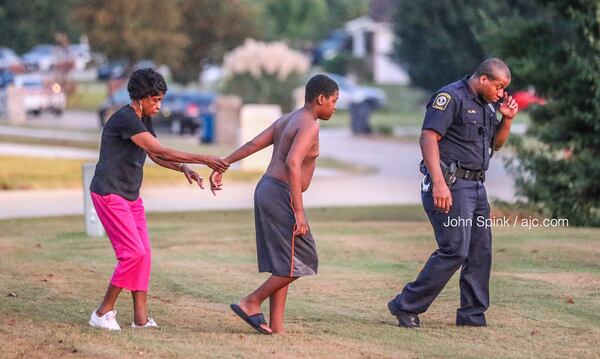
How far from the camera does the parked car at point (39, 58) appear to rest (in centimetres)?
7250

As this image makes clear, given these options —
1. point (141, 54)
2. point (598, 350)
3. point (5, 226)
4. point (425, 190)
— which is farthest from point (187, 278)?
point (141, 54)

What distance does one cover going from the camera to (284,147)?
8.29 metres

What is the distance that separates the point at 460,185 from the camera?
28.3 feet

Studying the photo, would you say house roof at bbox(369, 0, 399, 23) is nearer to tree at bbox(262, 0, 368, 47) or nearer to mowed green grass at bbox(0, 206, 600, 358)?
tree at bbox(262, 0, 368, 47)

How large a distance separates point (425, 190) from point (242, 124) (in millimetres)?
20253

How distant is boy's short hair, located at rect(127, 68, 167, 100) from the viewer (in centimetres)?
853

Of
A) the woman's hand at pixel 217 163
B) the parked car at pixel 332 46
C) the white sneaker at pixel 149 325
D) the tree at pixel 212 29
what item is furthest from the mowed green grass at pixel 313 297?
the parked car at pixel 332 46

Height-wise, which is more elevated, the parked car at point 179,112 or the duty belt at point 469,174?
the parked car at point 179,112

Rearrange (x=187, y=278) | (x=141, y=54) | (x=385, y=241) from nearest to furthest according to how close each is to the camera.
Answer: (x=187, y=278)
(x=385, y=241)
(x=141, y=54)

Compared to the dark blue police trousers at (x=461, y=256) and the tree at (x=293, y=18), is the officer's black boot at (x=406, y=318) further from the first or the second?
the tree at (x=293, y=18)

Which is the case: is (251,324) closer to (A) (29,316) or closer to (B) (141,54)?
(A) (29,316)

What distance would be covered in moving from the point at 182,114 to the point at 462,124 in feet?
105

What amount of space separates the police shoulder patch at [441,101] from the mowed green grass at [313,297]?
1.42 m

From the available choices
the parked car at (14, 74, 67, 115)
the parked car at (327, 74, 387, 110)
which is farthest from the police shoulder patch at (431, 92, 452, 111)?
the parked car at (327, 74, 387, 110)
